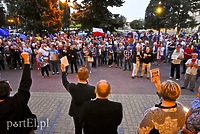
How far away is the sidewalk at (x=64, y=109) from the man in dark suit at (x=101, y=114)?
246 cm

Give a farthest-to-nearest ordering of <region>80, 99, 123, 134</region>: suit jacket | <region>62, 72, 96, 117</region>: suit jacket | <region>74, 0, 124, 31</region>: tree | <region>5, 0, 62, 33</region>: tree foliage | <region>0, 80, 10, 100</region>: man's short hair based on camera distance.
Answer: <region>74, 0, 124, 31</region>: tree → <region>5, 0, 62, 33</region>: tree foliage → <region>62, 72, 96, 117</region>: suit jacket → <region>80, 99, 123, 134</region>: suit jacket → <region>0, 80, 10, 100</region>: man's short hair

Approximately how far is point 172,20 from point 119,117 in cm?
2988

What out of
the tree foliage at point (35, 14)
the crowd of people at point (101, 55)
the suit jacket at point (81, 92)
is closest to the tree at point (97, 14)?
the tree foliage at point (35, 14)

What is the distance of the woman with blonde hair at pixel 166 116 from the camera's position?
7.98 ft

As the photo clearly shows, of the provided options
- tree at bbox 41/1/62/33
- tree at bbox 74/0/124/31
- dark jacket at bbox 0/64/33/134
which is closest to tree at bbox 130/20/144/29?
tree at bbox 74/0/124/31

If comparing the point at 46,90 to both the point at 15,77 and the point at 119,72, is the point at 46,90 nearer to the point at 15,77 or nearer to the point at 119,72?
the point at 15,77

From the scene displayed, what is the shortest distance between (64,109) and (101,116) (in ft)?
13.7

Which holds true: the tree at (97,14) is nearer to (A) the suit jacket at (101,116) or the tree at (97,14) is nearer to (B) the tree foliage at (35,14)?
(B) the tree foliage at (35,14)

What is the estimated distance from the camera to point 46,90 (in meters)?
8.90

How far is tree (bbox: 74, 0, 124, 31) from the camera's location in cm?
2494

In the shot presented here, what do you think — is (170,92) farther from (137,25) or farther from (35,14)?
(137,25)

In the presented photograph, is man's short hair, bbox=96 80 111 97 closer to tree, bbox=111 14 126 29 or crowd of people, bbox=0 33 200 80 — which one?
crowd of people, bbox=0 33 200 80

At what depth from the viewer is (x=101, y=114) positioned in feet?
8.76

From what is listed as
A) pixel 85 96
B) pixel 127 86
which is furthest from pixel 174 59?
pixel 85 96
